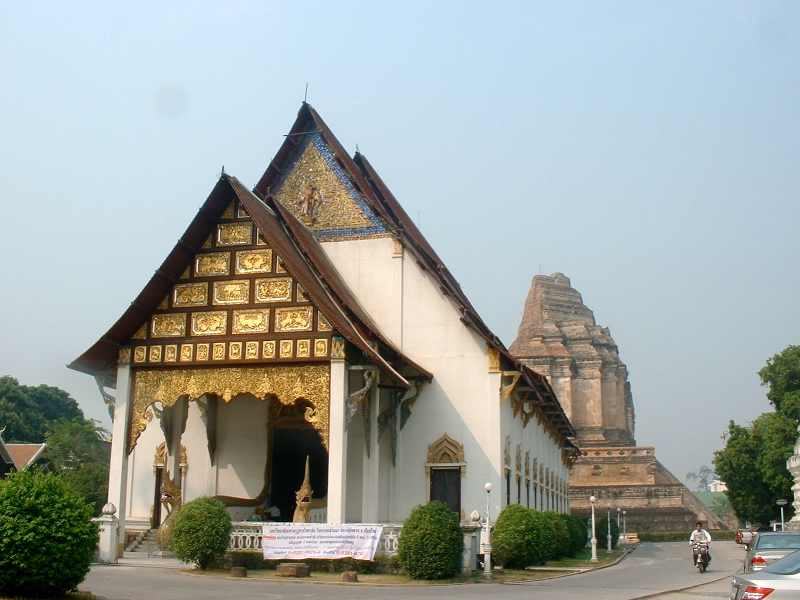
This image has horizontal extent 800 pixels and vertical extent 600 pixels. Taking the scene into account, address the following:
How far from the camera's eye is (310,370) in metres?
16.1

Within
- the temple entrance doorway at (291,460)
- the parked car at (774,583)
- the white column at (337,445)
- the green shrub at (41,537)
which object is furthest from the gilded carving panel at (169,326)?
the parked car at (774,583)

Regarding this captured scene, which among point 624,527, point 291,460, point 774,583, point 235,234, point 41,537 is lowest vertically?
point 624,527

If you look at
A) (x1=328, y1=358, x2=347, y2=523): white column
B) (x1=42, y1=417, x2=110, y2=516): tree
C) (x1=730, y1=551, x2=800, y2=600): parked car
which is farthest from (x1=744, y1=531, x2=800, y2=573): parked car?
(x1=42, y1=417, x2=110, y2=516): tree

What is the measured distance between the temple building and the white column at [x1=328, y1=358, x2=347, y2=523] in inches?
1.2

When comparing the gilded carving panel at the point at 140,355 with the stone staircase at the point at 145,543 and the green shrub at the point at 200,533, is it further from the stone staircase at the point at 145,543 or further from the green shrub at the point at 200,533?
the stone staircase at the point at 145,543

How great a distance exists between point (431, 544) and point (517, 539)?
307 cm

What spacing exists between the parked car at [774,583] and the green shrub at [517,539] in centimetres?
812

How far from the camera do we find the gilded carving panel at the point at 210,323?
16750mm

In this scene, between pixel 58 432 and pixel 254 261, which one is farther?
pixel 58 432

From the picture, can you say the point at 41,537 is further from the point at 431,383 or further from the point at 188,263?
the point at 431,383

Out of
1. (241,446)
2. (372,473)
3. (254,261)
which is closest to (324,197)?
(254,261)

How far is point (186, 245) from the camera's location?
17.1 m

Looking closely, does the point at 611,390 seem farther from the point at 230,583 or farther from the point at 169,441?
the point at 230,583

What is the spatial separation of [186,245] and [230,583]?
21.6 ft
